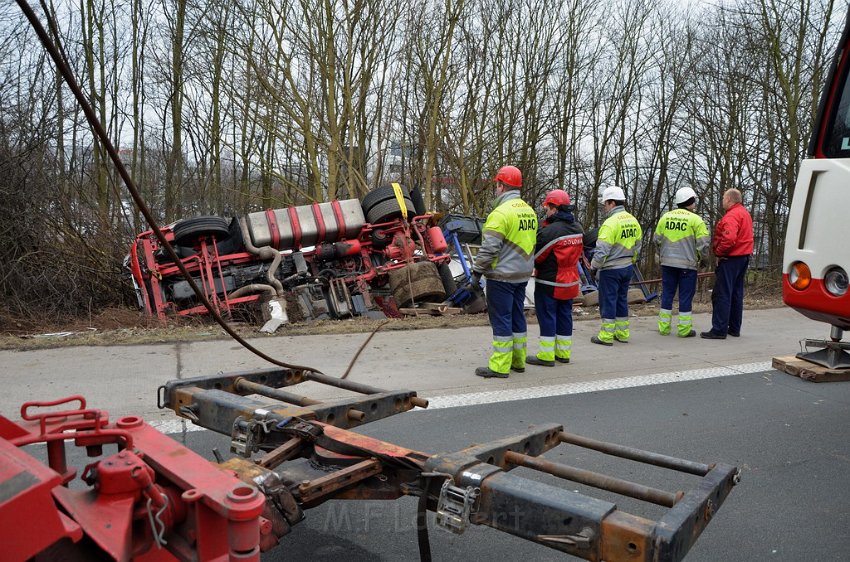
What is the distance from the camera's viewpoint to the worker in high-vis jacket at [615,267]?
28.0 ft

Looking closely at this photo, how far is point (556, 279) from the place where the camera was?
7.29 meters

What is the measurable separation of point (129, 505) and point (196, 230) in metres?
8.43

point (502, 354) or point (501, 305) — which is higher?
point (501, 305)

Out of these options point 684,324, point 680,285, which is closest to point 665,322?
point 684,324

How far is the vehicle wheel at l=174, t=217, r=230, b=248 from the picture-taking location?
9.83 metres

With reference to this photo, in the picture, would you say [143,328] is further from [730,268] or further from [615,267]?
[730,268]

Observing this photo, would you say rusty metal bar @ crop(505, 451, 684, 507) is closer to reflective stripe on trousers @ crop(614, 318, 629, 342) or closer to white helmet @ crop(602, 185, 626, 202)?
reflective stripe on trousers @ crop(614, 318, 629, 342)

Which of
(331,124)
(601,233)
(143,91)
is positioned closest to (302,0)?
(331,124)

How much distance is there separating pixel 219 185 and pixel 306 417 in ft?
54.9

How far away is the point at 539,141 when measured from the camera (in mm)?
20891

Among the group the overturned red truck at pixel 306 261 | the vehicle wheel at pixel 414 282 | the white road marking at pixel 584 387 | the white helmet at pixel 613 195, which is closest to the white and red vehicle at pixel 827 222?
the white road marking at pixel 584 387

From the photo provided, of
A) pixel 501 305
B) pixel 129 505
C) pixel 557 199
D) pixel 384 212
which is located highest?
pixel 557 199

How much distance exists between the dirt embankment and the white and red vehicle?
5.60 m

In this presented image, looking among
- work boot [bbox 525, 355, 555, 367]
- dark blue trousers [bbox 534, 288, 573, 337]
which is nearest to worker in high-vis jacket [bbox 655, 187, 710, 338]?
dark blue trousers [bbox 534, 288, 573, 337]
